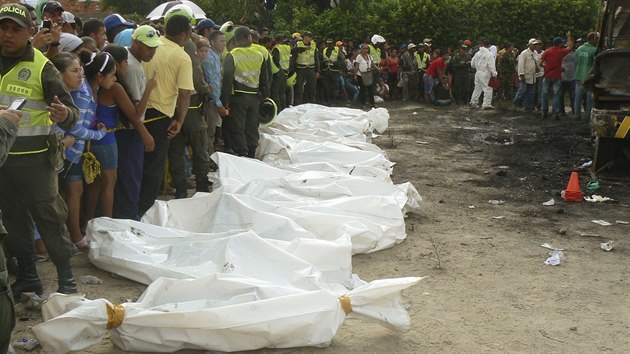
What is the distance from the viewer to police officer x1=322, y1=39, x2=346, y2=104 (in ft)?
68.5

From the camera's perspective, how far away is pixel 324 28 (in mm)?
26641

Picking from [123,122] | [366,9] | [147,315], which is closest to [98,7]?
[366,9]

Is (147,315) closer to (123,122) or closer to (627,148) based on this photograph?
(123,122)

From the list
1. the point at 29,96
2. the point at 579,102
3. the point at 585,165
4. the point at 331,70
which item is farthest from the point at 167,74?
the point at 331,70

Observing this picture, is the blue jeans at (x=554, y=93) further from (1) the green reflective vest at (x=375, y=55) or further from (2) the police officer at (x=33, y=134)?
(2) the police officer at (x=33, y=134)

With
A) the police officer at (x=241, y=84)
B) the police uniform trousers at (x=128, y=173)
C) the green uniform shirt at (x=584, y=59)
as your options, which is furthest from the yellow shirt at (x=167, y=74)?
the green uniform shirt at (x=584, y=59)

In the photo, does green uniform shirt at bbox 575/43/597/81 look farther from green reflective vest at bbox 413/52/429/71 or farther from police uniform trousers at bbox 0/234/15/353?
police uniform trousers at bbox 0/234/15/353

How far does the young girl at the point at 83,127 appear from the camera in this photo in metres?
6.12

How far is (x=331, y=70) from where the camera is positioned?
20.9 meters

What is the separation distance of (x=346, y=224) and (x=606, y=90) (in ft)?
18.0

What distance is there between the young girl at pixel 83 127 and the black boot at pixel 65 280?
1.11m

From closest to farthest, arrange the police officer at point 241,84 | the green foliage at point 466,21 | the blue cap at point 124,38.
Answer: the blue cap at point 124,38, the police officer at point 241,84, the green foliage at point 466,21

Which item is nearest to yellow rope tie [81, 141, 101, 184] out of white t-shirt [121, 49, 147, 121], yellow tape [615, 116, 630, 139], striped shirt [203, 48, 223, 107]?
white t-shirt [121, 49, 147, 121]

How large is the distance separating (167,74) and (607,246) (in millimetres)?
4263
